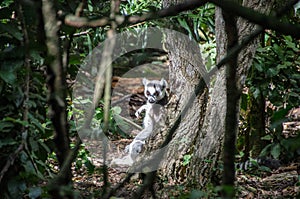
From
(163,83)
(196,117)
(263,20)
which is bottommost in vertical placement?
(263,20)

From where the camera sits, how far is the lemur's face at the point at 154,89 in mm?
4227

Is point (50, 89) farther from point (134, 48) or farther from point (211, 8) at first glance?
point (134, 48)

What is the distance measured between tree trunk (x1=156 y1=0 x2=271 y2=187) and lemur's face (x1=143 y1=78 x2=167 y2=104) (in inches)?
22.9

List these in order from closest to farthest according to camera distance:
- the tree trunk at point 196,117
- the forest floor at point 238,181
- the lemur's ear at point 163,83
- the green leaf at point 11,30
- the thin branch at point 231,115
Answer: the thin branch at point 231,115 → the green leaf at point 11,30 → the tree trunk at point 196,117 → the forest floor at point 238,181 → the lemur's ear at point 163,83

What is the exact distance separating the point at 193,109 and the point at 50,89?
2.68m

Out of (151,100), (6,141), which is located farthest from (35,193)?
(151,100)

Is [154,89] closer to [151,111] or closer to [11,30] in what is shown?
[151,111]

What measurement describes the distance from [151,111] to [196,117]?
3.33 ft

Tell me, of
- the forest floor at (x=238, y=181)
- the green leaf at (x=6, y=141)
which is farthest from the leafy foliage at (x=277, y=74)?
the green leaf at (x=6, y=141)

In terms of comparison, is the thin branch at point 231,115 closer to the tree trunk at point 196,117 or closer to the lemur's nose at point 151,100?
the tree trunk at point 196,117

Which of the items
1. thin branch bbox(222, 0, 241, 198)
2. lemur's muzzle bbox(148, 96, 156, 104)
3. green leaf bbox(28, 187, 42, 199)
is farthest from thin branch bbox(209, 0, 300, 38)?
lemur's muzzle bbox(148, 96, 156, 104)

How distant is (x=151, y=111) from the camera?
4418 mm

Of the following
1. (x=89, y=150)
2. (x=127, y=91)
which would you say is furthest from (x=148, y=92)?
(x=89, y=150)

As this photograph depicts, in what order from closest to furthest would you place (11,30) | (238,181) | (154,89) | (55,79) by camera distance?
1. (55,79)
2. (11,30)
3. (238,181)
4. (154,89)
